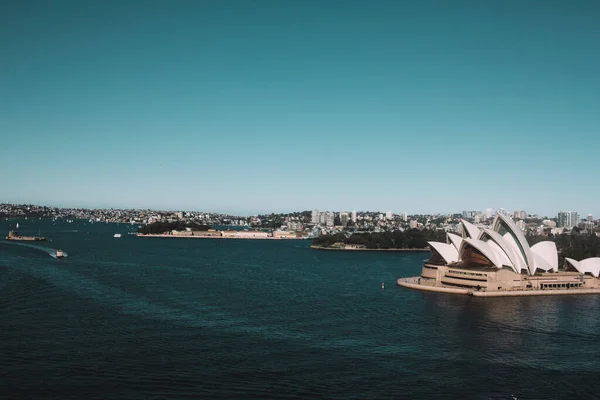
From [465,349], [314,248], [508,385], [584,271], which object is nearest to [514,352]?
[465,349]

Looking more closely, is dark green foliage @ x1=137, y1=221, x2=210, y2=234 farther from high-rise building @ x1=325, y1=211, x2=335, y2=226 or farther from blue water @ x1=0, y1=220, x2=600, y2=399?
blue water @ x1=0, y1=220, x2=600, y2=399

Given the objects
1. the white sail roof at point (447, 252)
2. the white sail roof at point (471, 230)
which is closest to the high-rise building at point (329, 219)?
the white sail roof at point (471, 230)

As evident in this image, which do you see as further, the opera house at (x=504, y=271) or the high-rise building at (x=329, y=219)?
the high-rise building at (x=329, y=219)

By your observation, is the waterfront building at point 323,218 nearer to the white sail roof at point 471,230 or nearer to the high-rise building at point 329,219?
the high-rise building at point 329,219

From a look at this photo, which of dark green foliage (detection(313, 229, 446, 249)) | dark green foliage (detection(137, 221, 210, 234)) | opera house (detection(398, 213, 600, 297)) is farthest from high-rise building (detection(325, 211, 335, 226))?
opera house (detection(398, 213, 600, 297))

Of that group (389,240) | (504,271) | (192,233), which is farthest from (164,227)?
(504,271)

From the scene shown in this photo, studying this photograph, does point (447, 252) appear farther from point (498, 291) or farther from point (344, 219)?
point (344, 219)
